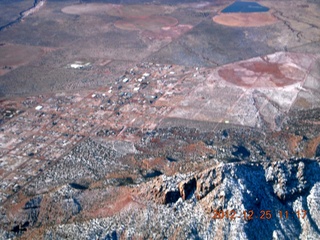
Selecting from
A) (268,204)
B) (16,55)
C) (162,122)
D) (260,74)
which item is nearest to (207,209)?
(268,204)

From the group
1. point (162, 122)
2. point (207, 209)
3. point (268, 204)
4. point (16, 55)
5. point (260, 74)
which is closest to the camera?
point (207, 209)

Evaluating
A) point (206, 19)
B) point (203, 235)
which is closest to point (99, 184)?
point (203, 235)

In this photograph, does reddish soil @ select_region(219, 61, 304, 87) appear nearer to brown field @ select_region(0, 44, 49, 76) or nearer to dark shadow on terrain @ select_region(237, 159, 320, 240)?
dark shadow on terrain @ select_region(237, 159, 320, 240)

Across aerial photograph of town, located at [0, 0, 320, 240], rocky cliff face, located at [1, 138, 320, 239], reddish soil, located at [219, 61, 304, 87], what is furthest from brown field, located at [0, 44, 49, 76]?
rocky cliff face, located at [1, 138, 320, 239]

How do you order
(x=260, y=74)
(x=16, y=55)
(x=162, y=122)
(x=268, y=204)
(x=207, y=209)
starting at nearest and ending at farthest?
(x=207, y=209), (x=268, y=204), (x=162, y=122), (x=260, y=74), (x=16, y=55)

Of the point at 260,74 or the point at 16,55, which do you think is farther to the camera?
the point at 16,55

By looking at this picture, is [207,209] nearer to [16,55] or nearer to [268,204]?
[268,204]

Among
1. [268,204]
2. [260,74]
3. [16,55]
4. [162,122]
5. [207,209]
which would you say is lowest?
[260,74]

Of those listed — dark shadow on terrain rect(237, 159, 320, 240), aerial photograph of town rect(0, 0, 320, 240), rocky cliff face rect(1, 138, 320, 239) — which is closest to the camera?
dark shadow on terrain rect(237, 159, 320, 240)

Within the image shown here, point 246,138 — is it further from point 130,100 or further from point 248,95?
point 130,100
